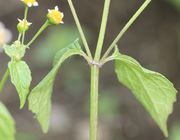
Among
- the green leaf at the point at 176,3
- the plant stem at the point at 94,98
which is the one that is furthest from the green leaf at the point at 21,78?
the green leaf at the point at 176,3

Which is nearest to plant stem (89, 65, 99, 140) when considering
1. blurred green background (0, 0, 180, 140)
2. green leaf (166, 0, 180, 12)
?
blurred green background (0, 0, 180, 140)

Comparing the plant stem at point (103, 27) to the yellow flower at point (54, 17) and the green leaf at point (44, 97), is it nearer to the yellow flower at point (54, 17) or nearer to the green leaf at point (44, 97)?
the green leaf at point (44, 97)

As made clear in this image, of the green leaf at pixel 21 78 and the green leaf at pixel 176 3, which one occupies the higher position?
the green leaf at pixel 21 78

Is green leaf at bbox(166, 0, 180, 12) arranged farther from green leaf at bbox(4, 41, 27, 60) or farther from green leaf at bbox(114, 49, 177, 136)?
green leaf at bbox(4, 41, 27, 60)

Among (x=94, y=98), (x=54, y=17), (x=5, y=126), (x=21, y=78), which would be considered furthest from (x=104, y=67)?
(x=5, y=126)

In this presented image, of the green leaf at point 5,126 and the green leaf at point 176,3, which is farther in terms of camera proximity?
the green leaf at point 176,3

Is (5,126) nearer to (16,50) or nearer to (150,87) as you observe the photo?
(16,50)

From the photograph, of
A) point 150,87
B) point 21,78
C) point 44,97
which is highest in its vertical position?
point 21,78
